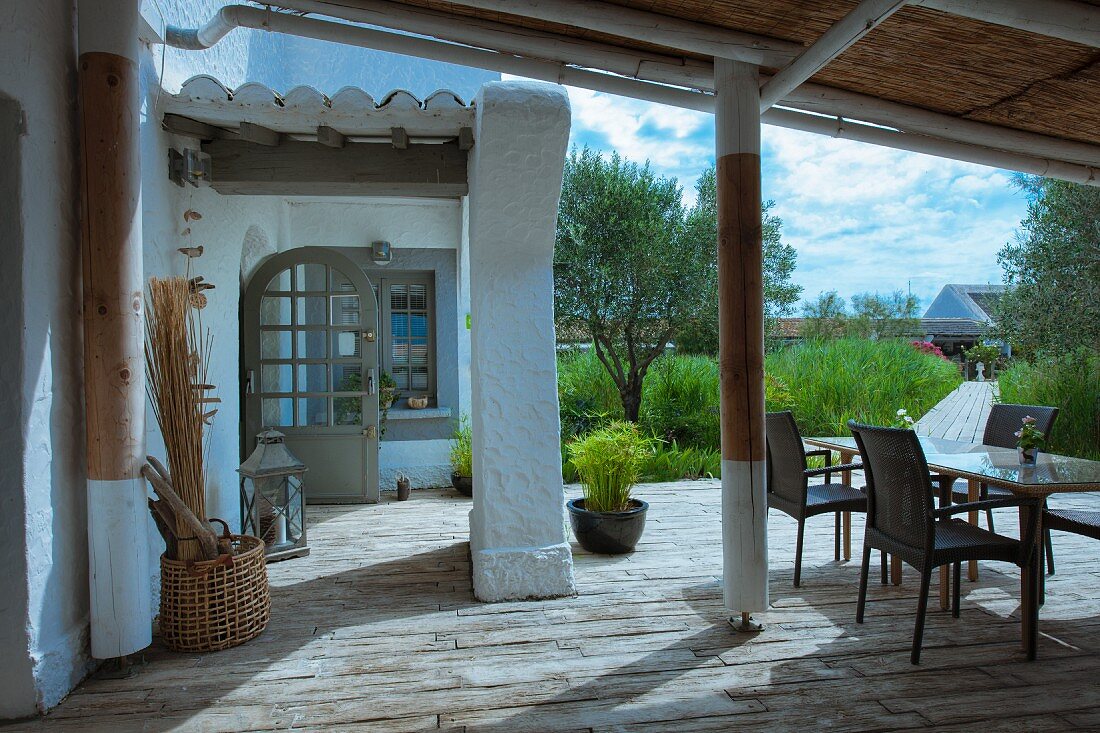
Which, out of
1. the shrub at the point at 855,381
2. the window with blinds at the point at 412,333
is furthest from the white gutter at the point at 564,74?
the shrub at the point at 855,381

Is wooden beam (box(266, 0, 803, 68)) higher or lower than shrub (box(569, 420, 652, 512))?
higher

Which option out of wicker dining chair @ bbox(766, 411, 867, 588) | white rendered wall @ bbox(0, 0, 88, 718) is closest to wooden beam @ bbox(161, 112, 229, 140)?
white rendered wall @ bbox(0, 0, 88, 718)

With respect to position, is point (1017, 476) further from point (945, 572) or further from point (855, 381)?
point (855, 381)

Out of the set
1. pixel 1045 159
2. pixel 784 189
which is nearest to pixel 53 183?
pixel 1045 159

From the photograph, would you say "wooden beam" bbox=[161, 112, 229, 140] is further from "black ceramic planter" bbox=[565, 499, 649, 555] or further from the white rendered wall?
"black ceramic planter" bbox=[565, 499, 649, 555]

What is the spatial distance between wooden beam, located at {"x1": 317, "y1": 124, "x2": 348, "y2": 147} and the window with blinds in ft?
9.84

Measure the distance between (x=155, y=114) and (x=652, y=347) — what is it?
602 cm

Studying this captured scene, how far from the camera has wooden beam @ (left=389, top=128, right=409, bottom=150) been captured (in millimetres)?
3677

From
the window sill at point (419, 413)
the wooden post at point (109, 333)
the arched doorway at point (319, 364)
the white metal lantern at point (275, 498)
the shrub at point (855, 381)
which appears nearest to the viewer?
the wooden post at point (109, 333)

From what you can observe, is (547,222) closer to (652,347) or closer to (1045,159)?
(1045,159)

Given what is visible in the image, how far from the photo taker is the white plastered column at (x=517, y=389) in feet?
11.4

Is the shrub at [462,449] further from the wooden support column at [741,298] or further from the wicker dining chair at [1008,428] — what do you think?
the wicker dining chair at [1008,428]

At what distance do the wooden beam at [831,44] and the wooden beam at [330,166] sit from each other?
5.95 ft

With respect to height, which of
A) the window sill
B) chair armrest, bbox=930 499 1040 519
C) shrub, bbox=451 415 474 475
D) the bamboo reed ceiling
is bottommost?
shrub, bbox=451 415 474 475
